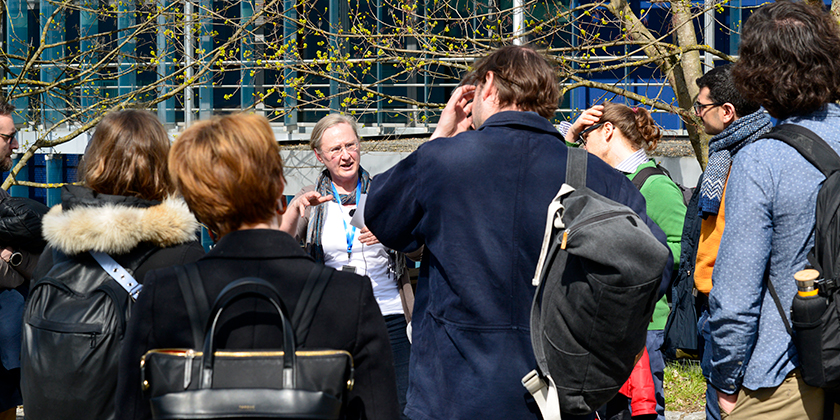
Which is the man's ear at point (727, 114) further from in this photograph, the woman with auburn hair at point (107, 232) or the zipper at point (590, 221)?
the woman with auburn hair at point (107, 232)

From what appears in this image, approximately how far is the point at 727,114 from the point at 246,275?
9.10 ft

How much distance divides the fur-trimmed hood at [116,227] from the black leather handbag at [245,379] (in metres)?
0.81

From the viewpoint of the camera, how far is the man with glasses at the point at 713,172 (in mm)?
A: 2806

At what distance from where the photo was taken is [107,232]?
2305mm

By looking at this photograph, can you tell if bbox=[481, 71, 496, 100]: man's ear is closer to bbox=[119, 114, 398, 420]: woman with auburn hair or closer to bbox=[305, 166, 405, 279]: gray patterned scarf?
bbox=[119, 114, 398, 420]: woman with auburn hair

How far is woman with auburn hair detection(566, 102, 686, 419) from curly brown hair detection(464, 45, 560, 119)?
82cm

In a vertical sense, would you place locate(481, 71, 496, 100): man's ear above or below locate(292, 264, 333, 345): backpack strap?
above

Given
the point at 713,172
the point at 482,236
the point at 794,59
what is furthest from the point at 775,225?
the point at 713,172

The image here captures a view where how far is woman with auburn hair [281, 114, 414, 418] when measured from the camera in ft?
12.7

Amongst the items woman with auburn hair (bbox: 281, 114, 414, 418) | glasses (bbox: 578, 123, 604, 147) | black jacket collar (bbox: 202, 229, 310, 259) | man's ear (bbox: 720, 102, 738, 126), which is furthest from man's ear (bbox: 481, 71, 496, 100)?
glasses (bbox: 578, 123, 604, 147)

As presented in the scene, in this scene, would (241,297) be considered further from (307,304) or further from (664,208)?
(664,208)

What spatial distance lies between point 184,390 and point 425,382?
936mm

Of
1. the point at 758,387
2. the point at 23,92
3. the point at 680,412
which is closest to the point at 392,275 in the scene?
the point at 758,387

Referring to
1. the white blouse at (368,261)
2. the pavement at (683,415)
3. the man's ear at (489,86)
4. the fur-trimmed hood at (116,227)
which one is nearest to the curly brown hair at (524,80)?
the man's ear at (489,86)
